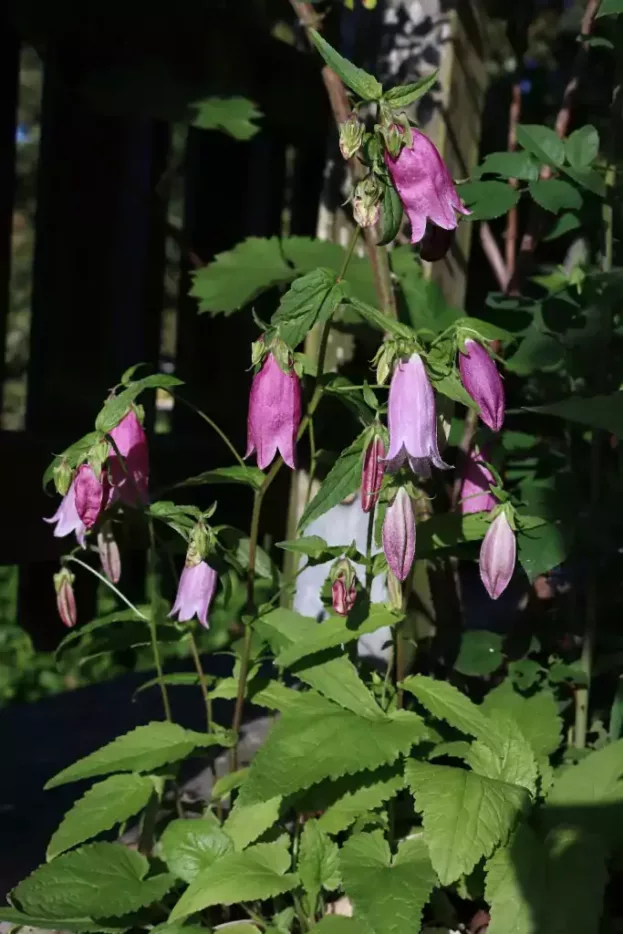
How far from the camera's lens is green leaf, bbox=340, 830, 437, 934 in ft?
3.77

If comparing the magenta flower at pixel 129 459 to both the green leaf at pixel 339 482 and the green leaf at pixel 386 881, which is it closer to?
the green leaf at pixel 339 482

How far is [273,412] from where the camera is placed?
1.22m

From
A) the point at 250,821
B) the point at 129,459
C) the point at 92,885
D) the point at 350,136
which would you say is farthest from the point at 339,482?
the point at 92,885

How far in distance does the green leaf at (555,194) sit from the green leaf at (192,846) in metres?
1.14

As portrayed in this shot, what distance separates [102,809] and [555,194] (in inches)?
49.2

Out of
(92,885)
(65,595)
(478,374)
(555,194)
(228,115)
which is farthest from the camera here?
(228,115)

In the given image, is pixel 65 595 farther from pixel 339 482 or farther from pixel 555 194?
pixel 555 194

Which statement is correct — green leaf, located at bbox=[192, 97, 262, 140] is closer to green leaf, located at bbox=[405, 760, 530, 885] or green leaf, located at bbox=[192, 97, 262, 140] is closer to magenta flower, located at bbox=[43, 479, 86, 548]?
magenta flower, located at bbox=[43, 479, 86, 548]

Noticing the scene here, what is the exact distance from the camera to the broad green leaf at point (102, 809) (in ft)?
4.36

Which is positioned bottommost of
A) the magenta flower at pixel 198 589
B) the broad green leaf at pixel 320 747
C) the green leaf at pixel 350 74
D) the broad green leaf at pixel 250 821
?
the broad green leaf at pixel 250 821

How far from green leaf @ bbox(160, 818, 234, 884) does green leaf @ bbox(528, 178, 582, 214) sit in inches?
45.0

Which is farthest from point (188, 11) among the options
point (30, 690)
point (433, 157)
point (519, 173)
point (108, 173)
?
point (30, 690)

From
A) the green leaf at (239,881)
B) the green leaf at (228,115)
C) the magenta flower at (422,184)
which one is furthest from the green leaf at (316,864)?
the green leaf at (228,115)

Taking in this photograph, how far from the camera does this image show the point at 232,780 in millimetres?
1443
